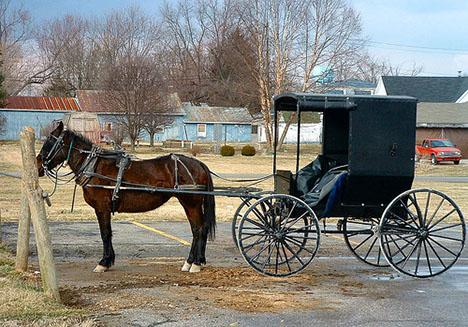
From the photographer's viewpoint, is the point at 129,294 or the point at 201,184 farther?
the point at 201,184

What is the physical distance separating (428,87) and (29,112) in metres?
40.5

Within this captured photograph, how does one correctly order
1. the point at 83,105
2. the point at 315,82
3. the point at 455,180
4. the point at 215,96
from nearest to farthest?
the point at 455,180 < the point at 315,82 < the point at 83,105 < the point at 215,96

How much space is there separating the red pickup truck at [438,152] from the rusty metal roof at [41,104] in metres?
36.6

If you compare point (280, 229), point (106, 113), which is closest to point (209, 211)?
point (280, 229)

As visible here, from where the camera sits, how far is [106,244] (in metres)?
9.02

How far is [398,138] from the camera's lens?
8.77 meters

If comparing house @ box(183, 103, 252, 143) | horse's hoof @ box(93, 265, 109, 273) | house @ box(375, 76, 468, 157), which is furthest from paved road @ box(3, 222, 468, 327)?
house @ box(183, 103, 252, 143)

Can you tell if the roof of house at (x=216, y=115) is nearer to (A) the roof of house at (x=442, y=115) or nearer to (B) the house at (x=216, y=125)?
(B) the house at (x=216, y=125)

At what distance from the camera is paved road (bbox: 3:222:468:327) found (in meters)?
6.42

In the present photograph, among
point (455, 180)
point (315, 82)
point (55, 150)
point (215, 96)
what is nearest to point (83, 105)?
point (215, 96)

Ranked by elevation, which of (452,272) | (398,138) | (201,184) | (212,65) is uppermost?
(212,65)

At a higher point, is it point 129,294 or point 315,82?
point 315,82

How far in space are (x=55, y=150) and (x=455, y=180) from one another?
22976 mm

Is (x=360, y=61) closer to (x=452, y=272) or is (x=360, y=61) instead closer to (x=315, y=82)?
(x=315, y=82)
